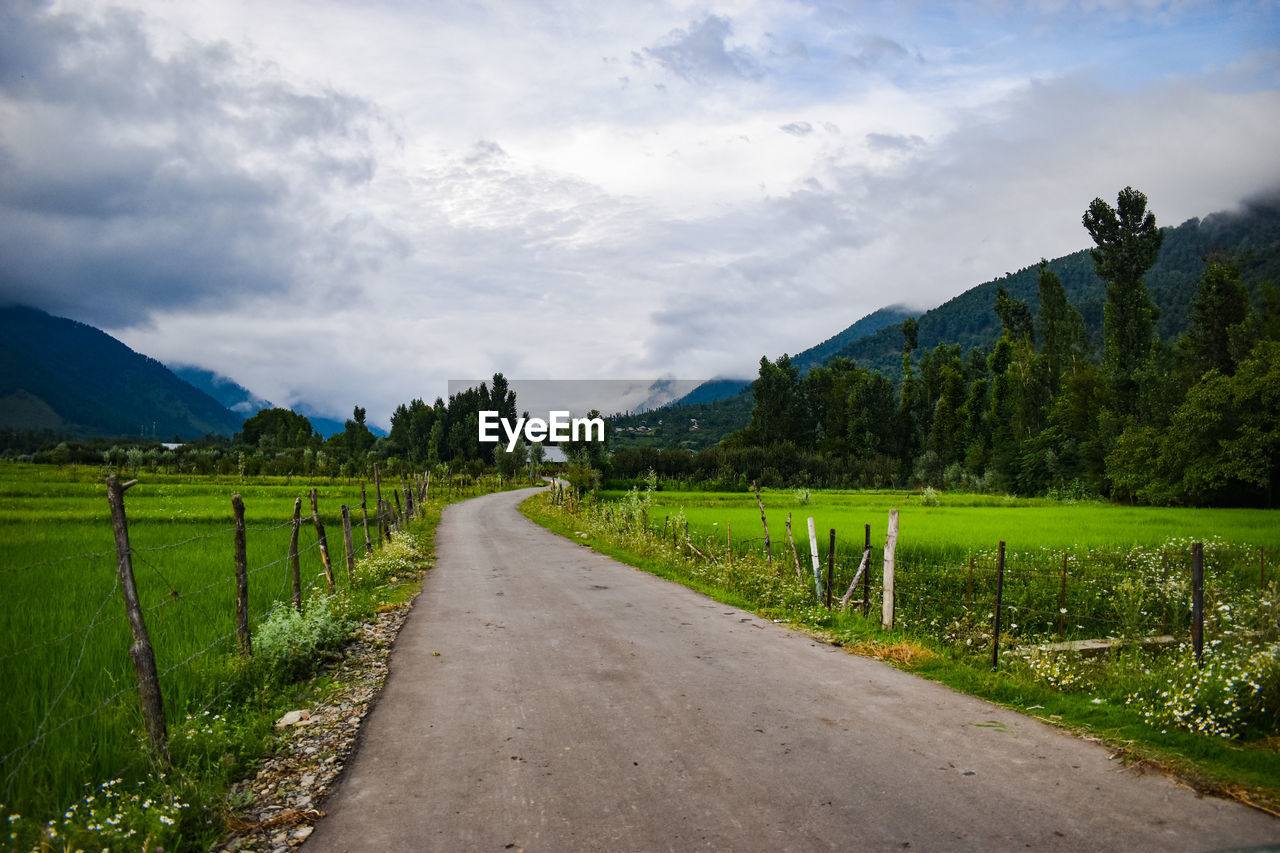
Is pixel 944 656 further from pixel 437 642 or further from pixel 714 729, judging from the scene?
pixel 437 642

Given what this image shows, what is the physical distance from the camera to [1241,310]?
190 feet

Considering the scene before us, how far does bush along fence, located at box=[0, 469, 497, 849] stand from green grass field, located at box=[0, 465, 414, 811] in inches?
0.7

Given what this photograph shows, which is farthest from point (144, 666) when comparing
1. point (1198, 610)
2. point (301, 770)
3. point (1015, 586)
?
point (1015, 586)

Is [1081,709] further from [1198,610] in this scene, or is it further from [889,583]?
[889,583]

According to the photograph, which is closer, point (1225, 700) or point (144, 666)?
point (144, 666)

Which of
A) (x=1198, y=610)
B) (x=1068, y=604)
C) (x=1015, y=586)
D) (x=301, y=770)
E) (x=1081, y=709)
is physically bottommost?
(x=1068, y=604)

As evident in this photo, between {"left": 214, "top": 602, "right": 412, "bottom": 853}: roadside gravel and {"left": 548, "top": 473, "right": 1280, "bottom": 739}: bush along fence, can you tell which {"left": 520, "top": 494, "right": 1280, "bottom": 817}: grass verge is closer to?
{"left": 548, "top": 473, "right": 1280, "bottom": 739}: bush along fence

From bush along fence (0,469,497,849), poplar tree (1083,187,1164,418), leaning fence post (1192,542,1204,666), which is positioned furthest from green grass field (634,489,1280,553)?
poplar tree (1083,187,1164,418)

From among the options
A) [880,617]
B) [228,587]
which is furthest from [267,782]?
[880,617]

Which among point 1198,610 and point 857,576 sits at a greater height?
point 1198,610

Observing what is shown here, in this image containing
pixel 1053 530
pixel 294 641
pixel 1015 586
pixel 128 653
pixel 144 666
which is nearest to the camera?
pixel 144 666

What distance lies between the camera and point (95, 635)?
789 centimetres

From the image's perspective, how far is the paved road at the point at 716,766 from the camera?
448 centimetres

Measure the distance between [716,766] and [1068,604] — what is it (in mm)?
13502
